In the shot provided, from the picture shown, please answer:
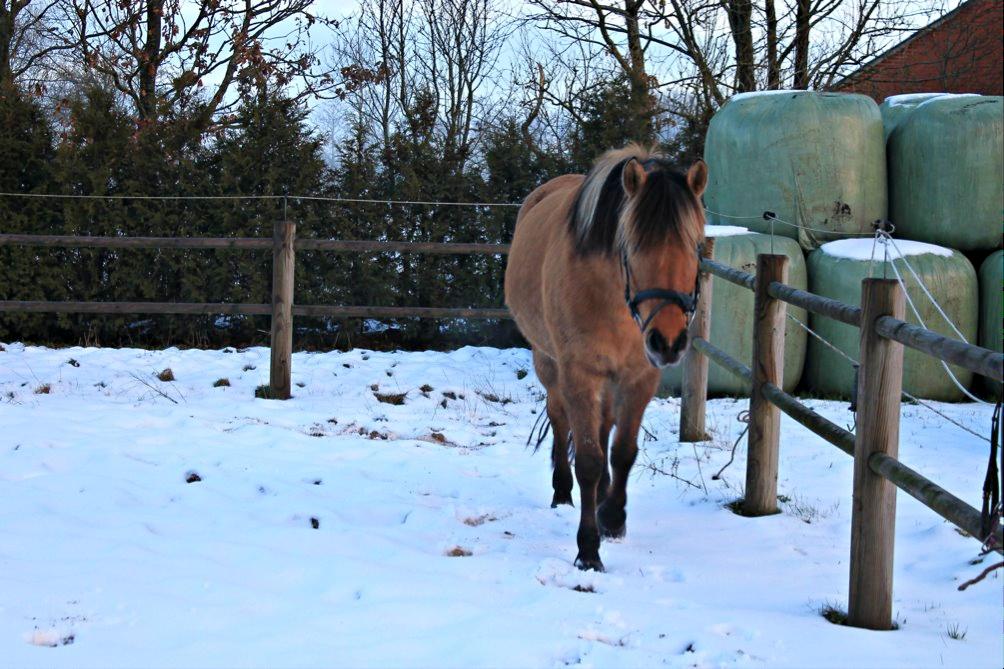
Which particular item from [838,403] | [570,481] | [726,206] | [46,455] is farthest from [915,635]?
[726,206]

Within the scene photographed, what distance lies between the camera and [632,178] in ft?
9.90

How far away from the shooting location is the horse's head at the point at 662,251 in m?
2.82

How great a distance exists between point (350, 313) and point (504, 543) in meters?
4.20

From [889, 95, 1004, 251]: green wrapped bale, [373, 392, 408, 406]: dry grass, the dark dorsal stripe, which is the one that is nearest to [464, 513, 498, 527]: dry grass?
the dark dorsal stripe

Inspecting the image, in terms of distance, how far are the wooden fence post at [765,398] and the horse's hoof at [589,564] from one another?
1.14 m

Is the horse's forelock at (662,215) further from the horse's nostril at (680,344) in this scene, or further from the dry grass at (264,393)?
the dry grass at (264,393)

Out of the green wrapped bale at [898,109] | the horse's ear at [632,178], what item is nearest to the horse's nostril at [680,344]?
the horse's ear at [632,178]

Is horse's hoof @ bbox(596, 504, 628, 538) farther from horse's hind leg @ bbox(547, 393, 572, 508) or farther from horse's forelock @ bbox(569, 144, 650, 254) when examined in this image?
horse's forelock @ bbox(569, 144, 650, 254)

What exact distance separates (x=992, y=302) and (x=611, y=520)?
5.00 meters

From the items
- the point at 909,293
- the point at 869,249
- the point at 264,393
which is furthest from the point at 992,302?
the point at 264,393

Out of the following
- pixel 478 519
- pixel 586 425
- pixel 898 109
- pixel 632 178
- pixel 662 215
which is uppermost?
pixel 898 109

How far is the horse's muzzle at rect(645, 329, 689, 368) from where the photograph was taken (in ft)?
9.20

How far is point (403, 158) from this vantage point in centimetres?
934

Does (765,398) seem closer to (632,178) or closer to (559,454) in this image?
(559,454)
